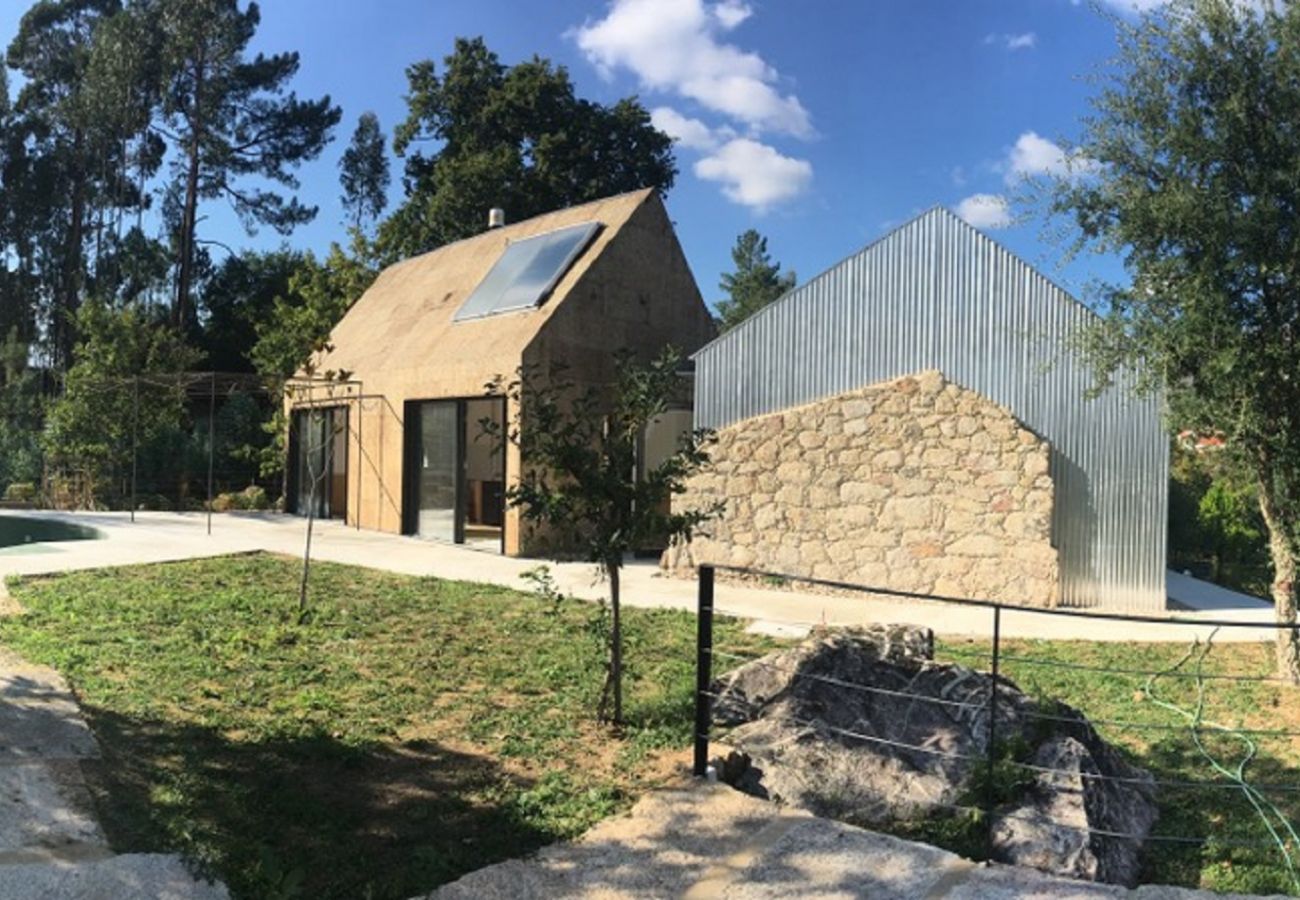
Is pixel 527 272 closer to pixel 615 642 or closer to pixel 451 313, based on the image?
pixel 451 313

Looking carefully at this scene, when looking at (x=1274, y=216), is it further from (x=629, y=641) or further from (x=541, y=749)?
(x=541, y=749)

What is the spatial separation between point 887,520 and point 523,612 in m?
5.17

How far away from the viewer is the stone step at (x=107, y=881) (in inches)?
135

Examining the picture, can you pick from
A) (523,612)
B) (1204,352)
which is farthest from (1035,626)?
(523,612)

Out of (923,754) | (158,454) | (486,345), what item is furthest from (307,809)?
(158,454)

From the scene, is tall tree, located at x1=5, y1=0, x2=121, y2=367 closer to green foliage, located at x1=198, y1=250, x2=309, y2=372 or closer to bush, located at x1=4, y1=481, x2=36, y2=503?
green foliage, located at x1=198, y1=250, x2=309, y2=372

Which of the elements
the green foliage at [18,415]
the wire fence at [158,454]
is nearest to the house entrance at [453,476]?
the wire fence at [158,454]

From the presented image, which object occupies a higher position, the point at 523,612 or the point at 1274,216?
the point at 1274,216

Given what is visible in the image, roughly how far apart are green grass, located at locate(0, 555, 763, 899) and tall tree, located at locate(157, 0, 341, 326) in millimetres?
32013

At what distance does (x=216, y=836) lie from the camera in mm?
3959

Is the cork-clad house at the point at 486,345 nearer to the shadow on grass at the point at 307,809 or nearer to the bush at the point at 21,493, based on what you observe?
the shadow on grass at the point at 307,809

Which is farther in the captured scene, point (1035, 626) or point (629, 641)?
point (1035, 626)

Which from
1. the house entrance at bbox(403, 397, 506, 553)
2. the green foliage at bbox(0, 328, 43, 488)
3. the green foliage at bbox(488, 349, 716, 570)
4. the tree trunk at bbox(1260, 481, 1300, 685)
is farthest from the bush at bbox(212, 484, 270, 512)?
the tree trunk at bbox(1260, 481, 1300, 685)

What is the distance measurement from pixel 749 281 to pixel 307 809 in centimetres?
5745
